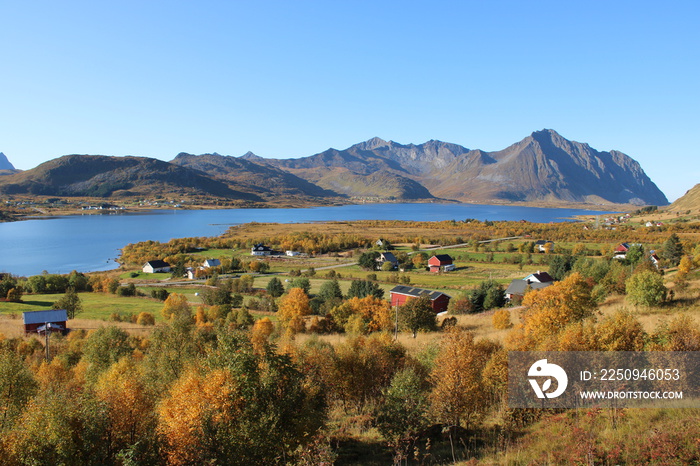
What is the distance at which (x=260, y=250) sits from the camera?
297 feet

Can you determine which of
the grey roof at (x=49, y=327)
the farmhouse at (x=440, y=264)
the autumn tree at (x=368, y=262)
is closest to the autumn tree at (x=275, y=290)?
the grey roof at (x=49, y=327)

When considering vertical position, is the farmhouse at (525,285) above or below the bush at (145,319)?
above

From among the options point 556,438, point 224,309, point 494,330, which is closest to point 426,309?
point 494,330

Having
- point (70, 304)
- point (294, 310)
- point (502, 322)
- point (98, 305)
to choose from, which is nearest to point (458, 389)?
point (502, 322)

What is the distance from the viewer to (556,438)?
10531 millimetres

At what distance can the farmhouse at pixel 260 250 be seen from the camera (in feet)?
295

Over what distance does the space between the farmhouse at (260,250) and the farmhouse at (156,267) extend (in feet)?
58.8

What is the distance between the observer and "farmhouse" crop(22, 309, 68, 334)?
3759 centimetres

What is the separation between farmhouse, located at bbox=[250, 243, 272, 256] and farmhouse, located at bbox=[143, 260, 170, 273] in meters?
17.9

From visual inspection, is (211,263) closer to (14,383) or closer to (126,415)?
(14,383)

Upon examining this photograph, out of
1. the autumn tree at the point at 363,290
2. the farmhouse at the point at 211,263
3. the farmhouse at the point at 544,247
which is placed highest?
the farmhouse at the point at 544,247

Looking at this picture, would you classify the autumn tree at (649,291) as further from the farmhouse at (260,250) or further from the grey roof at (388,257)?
the farmhouse at (260,250)

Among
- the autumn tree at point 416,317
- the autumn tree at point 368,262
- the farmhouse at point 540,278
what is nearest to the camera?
the autumn tree at point 416,317

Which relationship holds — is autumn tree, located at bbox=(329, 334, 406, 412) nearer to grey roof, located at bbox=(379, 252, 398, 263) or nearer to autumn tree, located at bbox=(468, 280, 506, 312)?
autumn tree, located at bbox=(468, 280, 506, 312)
